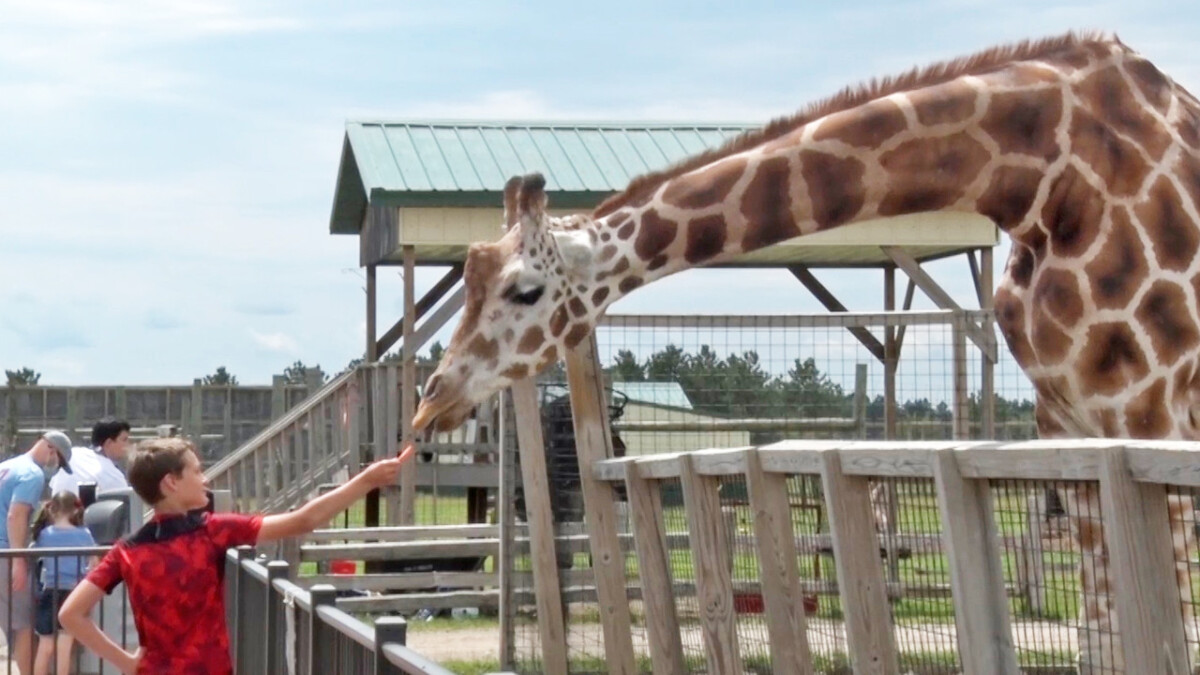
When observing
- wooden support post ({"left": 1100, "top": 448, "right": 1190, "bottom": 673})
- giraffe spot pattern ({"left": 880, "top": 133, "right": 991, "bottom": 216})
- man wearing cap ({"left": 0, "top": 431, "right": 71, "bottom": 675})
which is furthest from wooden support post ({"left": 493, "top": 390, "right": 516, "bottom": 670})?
wooden support post ({"left": 1100, "top": 448, "right": 1190, "bottom": 673})

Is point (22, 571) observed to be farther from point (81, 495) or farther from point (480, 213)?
point (480, 213)

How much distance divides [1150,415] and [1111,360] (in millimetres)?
265

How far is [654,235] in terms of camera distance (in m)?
7.76

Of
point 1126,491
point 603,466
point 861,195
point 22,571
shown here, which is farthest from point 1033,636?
point 22,571

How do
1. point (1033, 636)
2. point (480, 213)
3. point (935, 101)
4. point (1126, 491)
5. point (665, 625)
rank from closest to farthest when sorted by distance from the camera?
point (1126, 491)
point (1033, 636)
point (935, 101)
point (665, 625)
point (480, 213)

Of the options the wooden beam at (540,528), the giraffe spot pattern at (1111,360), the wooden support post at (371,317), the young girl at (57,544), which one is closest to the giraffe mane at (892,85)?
the giraffe spot pattern at (1111,360)

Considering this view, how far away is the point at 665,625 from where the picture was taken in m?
8.05

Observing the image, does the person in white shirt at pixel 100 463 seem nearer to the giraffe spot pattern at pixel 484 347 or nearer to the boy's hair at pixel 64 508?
the boy's hair at pixel 64 508

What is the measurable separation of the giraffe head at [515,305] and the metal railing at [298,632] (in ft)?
3.58

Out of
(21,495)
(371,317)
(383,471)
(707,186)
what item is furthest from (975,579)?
(371,317)

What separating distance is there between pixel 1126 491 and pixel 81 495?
801cm

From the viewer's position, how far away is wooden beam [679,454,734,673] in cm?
712

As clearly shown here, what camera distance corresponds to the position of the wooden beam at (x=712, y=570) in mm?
7125

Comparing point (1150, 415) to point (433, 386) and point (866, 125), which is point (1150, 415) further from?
point (433, 386)
